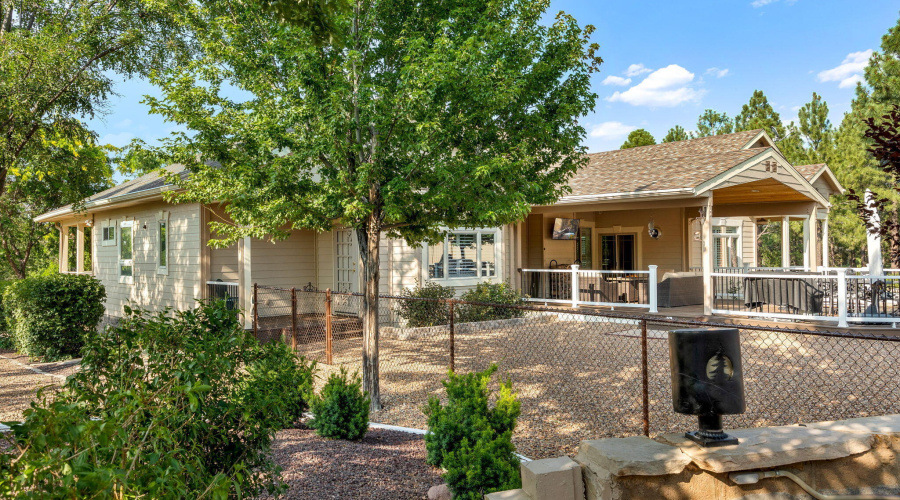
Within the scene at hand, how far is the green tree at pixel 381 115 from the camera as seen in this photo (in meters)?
5.95

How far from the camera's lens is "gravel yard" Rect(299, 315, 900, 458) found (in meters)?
5.95

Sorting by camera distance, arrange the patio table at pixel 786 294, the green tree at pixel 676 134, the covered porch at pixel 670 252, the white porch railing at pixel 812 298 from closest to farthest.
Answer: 1. the white porch railing at pixel 812 298
2. the patio table at pixel 786 294
3. the covered porch at pixel 670 252
4. the green tree at pixel 676 134

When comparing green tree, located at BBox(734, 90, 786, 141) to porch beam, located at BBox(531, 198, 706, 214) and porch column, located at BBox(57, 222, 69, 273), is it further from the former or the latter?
porch column, located at BBox(57, 222, 69, 273)

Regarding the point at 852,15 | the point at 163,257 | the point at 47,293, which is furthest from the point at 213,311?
the point at 852,15

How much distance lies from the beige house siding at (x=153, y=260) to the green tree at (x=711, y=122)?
119ft

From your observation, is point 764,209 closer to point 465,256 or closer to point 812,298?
point 812,298

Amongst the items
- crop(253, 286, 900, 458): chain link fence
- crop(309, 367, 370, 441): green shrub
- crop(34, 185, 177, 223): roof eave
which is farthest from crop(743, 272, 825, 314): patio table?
crop(34, 185, 177, 223): roof eave

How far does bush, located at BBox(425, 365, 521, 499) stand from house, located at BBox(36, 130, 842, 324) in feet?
27.8

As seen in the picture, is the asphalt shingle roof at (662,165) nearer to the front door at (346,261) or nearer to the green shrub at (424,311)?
the green shrub at (424,311)

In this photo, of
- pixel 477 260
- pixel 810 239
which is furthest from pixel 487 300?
pixel 810 239

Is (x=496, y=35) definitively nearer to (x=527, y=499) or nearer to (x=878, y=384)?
(x=527, y=499)

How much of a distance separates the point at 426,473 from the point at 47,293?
30.3 feet

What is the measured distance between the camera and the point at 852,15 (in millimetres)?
26609

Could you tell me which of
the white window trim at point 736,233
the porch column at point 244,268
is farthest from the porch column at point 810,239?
the porch column at point 244,268
